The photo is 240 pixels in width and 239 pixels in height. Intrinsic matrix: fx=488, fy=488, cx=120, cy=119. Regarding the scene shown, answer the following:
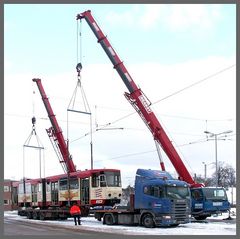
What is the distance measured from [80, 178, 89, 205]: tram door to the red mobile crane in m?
5.62

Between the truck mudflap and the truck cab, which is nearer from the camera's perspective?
the truck mudflap

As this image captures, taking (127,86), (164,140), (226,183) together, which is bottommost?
(226,183)

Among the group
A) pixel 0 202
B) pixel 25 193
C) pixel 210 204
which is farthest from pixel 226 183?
pixel 0 202

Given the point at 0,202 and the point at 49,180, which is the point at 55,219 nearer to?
the point at 49,180

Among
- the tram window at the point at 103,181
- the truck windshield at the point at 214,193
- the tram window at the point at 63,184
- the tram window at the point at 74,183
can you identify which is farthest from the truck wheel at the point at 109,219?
the tram window at the point at 63,184

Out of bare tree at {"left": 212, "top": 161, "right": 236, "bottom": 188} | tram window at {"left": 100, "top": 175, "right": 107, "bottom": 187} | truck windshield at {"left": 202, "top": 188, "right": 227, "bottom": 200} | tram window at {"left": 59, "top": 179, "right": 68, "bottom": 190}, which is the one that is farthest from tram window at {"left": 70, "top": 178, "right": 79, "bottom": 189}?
bare tree at {"left": 212, "top": 161, "right": 236, "bottom": 188}

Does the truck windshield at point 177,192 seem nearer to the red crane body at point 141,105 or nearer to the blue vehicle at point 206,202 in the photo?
the red crane body at point 141,105

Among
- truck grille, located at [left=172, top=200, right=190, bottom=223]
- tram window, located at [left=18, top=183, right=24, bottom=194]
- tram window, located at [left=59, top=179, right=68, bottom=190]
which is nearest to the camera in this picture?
truck grille, located at [left=172, top=200, right=190, bottom=223]

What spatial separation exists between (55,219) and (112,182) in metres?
8.20

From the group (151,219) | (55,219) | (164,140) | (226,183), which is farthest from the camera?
(226,183)

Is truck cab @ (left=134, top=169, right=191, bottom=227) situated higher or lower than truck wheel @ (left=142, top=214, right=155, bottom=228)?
higher

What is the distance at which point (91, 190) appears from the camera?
32000 millimetres

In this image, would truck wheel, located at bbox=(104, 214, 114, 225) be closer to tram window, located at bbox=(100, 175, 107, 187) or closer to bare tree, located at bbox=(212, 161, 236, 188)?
tram window, located at bbox=(100, 175, 107, 187)

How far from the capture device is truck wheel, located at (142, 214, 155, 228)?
25.5m
